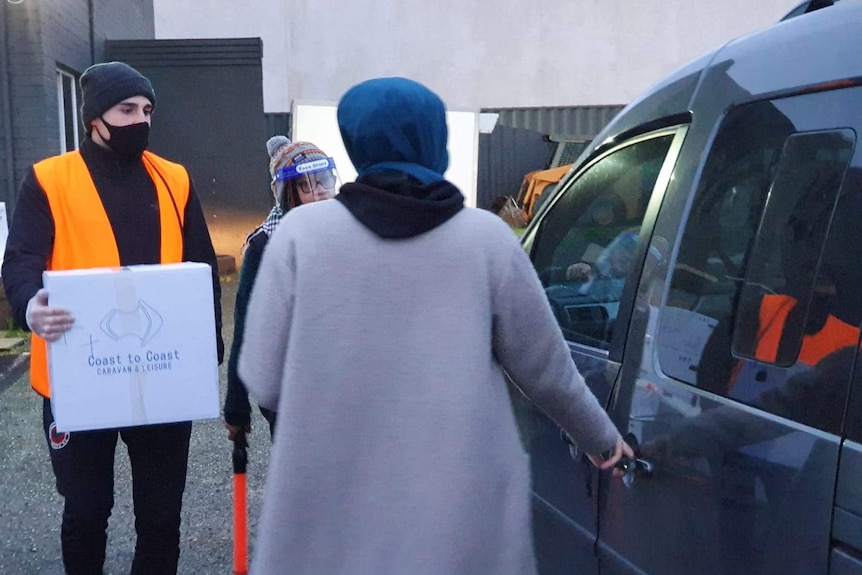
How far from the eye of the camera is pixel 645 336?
2.36m

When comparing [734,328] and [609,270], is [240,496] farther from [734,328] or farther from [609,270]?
[734,328]

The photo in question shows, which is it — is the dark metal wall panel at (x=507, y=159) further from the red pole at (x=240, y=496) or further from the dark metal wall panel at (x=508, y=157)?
the red pole at (x=240, y=496)

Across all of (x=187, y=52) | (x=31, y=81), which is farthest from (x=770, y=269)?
(x=187, y=52)

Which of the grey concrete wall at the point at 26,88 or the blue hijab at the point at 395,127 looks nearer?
the blue hijab at the point at 395,127

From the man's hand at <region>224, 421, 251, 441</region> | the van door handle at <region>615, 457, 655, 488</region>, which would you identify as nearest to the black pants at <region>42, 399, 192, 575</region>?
the man's hand at <region>224, 421, 251, 441</region>

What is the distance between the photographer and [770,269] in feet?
6.45

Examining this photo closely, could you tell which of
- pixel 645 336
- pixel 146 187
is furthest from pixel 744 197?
pixel 146 187

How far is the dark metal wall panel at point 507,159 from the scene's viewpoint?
18.1m

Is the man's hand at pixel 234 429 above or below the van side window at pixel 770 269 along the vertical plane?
below

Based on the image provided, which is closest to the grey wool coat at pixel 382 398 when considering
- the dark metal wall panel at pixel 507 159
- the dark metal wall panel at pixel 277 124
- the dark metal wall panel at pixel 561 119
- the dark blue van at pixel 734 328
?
the dark blue van at pixel 734 328

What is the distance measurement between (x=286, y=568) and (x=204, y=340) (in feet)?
3.94

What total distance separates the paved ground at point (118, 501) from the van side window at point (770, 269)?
2664 mm

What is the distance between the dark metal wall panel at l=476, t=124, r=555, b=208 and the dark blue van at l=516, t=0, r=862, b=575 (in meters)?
15.4

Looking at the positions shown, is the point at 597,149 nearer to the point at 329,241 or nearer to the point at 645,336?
the point at 645,336
